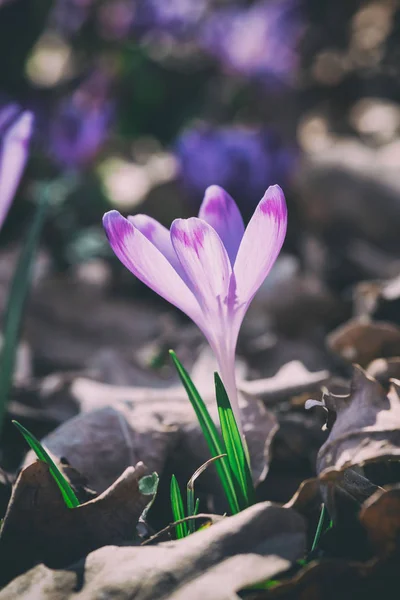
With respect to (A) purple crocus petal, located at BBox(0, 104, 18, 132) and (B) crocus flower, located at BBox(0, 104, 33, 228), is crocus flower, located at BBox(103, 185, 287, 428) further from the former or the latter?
(A) purple crocus petal, located at BBox(0, 104, 18, 132)

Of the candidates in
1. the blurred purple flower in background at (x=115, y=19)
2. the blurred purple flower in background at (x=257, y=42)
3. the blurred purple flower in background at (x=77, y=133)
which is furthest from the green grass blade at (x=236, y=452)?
the blurred purple flower in background at (x=115, y=19)

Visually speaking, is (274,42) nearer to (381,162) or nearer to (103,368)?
(381,162)

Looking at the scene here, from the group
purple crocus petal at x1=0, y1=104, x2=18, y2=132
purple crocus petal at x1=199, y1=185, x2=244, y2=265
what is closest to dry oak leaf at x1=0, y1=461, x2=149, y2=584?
purple crocus petal at x1=199, y1=185, x2=244, y2=265

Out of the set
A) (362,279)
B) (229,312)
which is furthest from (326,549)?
(362,279)

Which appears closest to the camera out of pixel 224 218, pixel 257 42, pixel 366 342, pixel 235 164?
pixel 224 218

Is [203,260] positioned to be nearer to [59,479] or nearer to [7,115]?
[59,479]

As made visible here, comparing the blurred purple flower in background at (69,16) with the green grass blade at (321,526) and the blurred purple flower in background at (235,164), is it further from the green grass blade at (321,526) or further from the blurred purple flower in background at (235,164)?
the green grass blade at (321,526)

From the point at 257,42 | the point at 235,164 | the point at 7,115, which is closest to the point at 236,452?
the point at 7,115
